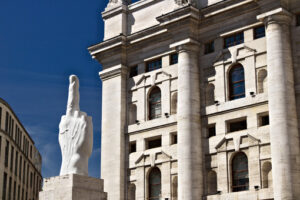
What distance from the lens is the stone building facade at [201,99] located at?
1673 inches

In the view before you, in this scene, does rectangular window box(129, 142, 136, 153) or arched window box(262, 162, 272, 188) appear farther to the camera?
rectangular window box(129, 142, 136, 153)

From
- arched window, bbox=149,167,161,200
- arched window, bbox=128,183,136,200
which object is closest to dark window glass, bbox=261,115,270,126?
arched window, bbox=149,167,161,200

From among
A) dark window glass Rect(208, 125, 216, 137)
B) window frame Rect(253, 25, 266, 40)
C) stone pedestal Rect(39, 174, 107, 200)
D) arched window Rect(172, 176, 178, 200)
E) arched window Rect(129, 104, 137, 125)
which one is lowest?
stone pedestal Rect(39, 174, 107, 200)

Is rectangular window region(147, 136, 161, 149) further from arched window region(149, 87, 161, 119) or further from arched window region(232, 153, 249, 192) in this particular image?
arched window region(232, 153, 249, 192)

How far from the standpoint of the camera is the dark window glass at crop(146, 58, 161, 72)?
170ft

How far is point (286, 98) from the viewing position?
4172 centimetres

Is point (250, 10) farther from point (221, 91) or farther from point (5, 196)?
point (5, 196)

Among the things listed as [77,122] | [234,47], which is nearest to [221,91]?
[234,47]

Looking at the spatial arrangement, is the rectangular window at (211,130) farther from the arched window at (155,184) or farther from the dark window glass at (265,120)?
the arched window at (155,184)

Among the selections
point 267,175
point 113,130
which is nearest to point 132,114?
point 113,130

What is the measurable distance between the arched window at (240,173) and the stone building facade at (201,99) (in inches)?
2.9

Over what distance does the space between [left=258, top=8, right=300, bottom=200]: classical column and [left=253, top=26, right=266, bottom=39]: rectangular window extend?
144cm

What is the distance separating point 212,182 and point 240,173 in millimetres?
2572

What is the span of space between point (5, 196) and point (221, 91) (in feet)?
132
